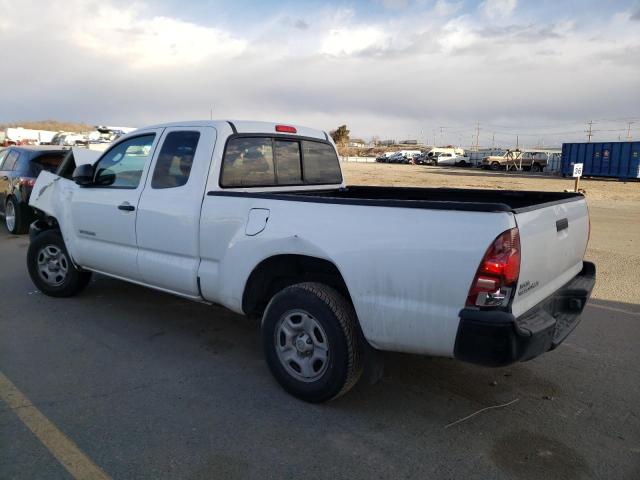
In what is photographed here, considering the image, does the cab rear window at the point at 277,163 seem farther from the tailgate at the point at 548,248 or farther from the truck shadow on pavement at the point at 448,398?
the tailgate at the point at 548,248

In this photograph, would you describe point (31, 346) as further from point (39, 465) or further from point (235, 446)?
point (235, 446)

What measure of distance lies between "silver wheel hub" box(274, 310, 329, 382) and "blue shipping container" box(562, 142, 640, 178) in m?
35.3

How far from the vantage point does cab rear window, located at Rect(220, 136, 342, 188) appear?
14.0 feet

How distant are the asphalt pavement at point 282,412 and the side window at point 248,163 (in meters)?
1.42

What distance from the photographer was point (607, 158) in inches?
1344

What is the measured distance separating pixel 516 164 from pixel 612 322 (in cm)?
4668

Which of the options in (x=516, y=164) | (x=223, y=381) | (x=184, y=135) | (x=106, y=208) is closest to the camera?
(x=223, y=381)

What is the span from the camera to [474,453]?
2.96 meters

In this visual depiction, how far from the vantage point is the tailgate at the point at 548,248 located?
111 inches

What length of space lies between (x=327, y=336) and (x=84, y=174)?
3086mm

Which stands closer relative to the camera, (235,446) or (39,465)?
(39,465)

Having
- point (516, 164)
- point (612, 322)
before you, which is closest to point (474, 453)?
point (612, 322)

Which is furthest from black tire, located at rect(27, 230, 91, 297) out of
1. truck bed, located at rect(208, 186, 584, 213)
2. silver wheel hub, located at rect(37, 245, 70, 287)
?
truck bed, located at rect(208, 186, 584, 213)

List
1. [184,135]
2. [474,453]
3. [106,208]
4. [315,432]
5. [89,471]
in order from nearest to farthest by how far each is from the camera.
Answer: [89,471] < [474,453] < [315,432] < [184,135] < [106,208]
